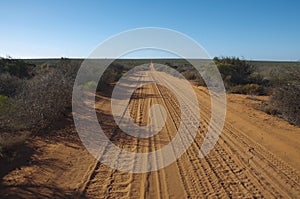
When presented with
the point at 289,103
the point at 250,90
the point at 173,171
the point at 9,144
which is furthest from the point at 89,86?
the point at 173,171

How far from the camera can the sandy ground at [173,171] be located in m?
3.75

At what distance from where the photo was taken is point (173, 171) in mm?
4438

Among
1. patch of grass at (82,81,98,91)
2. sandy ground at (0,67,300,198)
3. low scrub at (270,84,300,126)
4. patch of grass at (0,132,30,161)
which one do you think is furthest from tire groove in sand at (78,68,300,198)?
patch of grass at (82,81,98,91)

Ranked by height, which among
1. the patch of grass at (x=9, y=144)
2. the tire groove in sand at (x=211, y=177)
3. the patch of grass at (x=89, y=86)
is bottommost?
the tire groove in sand at (x=211, y=177)

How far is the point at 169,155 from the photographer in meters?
5.12

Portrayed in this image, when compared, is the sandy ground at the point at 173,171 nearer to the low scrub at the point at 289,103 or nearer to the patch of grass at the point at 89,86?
the low scrub at the point at 289,103

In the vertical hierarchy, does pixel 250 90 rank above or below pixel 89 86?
below

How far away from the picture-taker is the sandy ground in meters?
3.75

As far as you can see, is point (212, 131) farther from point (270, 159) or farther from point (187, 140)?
point (270, 159)

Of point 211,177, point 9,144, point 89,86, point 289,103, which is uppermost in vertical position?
point 89,86

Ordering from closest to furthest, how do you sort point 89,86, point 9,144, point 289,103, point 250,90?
point 9,144 → point 289,103 → point 89,86 → point 250,90

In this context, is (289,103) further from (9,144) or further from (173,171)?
(9,144)

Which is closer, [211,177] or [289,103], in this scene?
[211,177]

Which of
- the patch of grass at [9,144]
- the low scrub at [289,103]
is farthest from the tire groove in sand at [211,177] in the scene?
the low scrub at [289,103]
